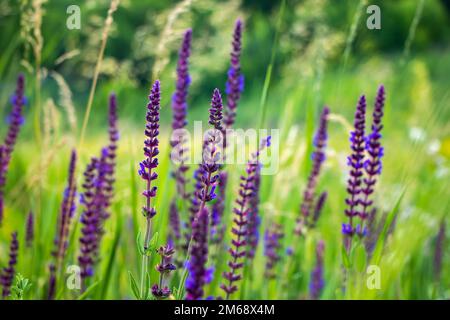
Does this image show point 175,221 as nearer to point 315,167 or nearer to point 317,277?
point 315,167

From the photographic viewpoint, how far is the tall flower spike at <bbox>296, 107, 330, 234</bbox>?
108 inches

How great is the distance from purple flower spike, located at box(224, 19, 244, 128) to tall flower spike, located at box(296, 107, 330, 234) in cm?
47

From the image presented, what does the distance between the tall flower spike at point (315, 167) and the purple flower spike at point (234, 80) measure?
→ 47 centimetres

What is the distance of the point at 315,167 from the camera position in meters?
2.77

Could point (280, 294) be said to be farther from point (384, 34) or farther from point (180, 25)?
point (384, 34)

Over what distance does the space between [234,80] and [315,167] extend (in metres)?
0.64

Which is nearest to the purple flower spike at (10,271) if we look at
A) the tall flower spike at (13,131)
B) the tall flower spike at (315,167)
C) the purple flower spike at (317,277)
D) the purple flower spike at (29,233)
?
the purple flower spike at (29,233)

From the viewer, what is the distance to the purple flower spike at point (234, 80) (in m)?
2.33

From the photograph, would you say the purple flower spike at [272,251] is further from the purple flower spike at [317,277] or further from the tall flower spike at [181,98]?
the tall flower spike at [181,98]

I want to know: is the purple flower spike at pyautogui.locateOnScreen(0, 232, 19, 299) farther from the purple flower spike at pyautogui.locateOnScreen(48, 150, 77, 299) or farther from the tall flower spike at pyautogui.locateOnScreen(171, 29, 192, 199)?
the tall flower spike at pyautogui.locateOnScreen(171, 29, 192, 199)

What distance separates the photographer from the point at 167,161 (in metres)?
2.78

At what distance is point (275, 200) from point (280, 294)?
111cm

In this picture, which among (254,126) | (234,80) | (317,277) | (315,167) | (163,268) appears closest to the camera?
(163,268)

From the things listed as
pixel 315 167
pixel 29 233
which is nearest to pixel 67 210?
pixel 29 233
